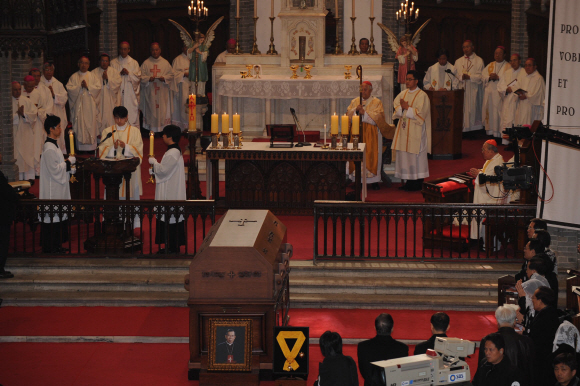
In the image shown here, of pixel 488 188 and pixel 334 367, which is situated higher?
pixel 488 188

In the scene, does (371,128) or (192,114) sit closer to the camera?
(192,114)

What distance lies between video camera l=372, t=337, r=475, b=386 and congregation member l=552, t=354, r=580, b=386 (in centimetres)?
63

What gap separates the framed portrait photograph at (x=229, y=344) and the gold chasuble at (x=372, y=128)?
259 inches

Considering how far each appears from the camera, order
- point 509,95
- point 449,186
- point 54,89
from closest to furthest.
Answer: point 449,186 → point 54,89 → point 509,95

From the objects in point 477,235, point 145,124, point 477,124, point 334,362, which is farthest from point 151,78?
point 334,362

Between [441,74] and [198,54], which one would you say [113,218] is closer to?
[198,54]

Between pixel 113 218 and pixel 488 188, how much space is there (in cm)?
473

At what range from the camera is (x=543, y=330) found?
7.36 meters

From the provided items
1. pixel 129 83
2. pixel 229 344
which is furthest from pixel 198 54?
pixel 229 344

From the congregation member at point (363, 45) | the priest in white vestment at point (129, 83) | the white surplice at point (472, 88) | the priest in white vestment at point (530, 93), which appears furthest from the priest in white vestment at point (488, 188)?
the priest in white vestment at point (129, 83)

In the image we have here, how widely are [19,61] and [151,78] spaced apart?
399 cm

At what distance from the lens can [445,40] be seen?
74.2ft

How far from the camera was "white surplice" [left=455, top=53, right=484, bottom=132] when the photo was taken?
1955cm

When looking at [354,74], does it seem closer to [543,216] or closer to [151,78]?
[151,78]
